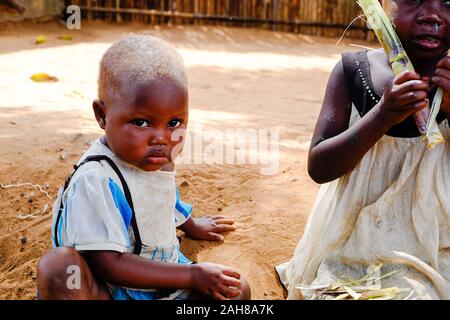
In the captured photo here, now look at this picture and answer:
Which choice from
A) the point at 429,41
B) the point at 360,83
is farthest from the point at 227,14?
the point at 429,41

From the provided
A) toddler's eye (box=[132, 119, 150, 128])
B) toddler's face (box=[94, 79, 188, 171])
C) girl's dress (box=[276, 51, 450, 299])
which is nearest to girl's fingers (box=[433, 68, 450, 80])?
girl's dress (box=[276, 51, 450, 299])

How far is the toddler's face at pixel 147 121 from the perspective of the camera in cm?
196

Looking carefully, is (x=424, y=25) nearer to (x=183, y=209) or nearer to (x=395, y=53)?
(x=395, y=53)

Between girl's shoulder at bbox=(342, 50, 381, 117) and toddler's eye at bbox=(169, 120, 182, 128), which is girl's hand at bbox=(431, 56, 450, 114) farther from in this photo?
toddler's eye at bbox=(169, 120, 182, 128)

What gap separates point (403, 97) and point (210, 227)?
3.95ft

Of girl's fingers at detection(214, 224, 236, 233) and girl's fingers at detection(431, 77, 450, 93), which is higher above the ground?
girl's fingers at detection(431, 77, 450, 93)

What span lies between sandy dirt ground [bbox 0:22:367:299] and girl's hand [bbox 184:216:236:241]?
1.6 inches

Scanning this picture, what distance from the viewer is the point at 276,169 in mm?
3488

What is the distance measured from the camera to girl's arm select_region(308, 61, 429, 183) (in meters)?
1.89

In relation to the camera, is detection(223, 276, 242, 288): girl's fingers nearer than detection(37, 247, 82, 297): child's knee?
No

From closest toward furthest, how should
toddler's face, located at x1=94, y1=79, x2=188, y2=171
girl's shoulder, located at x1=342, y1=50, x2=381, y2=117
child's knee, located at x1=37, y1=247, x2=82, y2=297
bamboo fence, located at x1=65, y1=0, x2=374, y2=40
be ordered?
child's knee, located at x1=37, y1=247, x2=82, y2=297
toddler's face, located at x1=94, y1=79, x2=188, y2=171
girl's shoulder, located at x1=342, y1=50, x2=381, y2=117
bamboo fence, located at x1=65, y1=0, x2=374, y2=40

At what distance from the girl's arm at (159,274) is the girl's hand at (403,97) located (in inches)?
28.9
